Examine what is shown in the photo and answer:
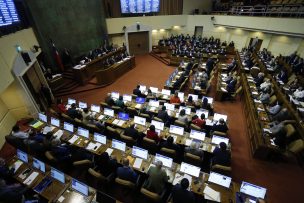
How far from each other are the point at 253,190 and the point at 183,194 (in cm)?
166

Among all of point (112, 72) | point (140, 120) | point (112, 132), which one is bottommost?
point (112, 72)

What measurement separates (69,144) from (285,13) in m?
15.1

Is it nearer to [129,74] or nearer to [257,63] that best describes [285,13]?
[257,63]

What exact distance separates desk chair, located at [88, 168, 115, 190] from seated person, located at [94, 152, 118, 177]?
0.14 m

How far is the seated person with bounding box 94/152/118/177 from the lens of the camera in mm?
4727

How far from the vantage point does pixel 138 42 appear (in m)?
19.1

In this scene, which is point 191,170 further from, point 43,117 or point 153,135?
point 43,117

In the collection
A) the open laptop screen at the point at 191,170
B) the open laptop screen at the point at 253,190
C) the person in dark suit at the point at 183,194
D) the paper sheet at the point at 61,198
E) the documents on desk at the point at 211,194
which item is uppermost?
the person in dark suit at the point at 183,194

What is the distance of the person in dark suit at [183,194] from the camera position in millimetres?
3781

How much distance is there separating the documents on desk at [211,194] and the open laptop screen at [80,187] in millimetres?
2767

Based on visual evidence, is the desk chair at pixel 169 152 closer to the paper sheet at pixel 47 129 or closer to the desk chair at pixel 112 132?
the desk chair at pixel 112 132

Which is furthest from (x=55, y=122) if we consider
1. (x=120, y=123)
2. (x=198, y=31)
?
(x=198, y=31)

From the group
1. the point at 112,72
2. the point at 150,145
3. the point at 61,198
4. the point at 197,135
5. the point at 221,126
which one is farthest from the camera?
the point at 112,72

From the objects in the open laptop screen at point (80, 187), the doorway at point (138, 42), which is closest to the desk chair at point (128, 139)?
the open laptop screen at point (80, 187)
